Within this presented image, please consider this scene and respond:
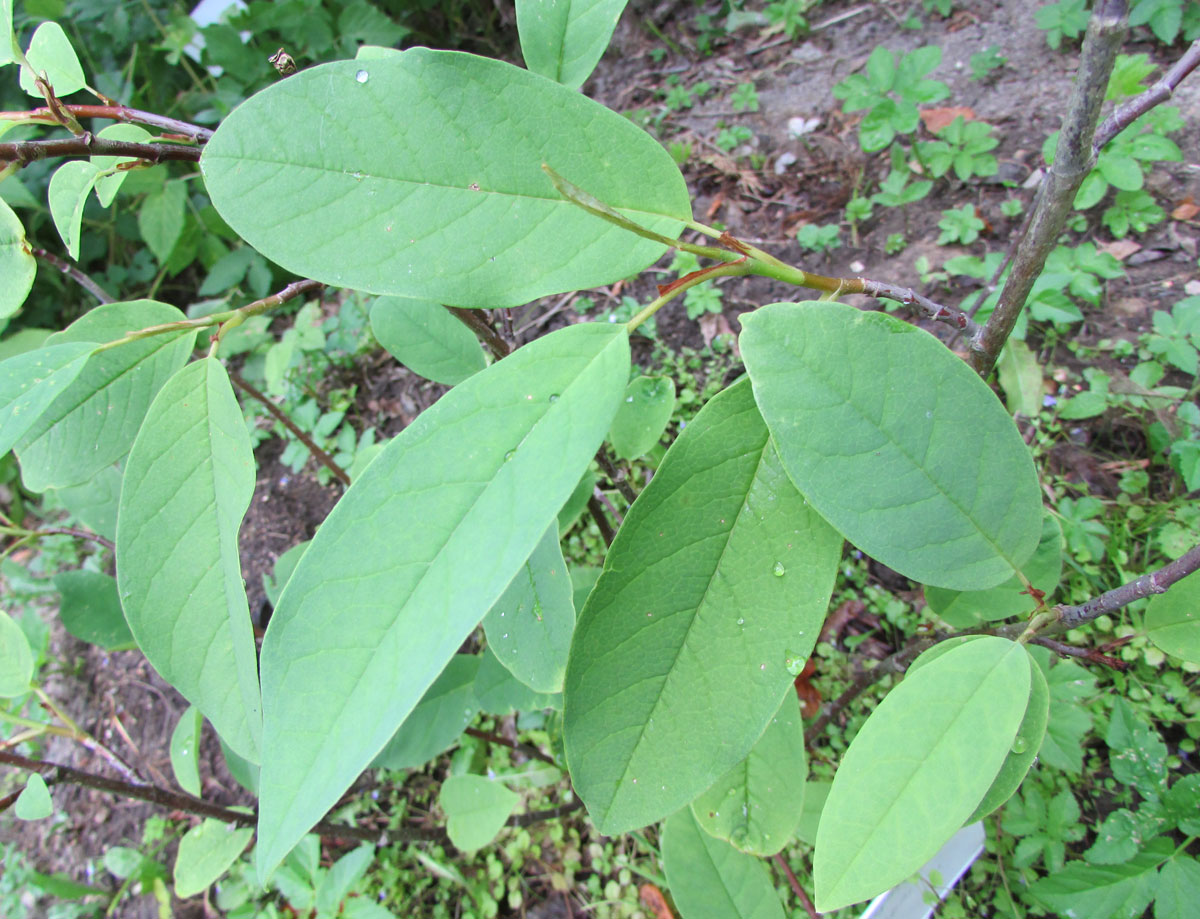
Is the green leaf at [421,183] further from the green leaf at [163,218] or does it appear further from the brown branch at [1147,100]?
the green leaf at [163,218]

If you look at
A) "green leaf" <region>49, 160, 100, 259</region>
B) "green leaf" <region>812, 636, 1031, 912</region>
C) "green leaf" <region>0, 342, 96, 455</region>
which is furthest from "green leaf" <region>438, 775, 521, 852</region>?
"green leaf" <region>49, 160, 100, 259</region>

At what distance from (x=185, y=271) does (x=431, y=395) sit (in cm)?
174

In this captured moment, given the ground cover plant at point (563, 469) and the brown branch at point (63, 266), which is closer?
the ground cover plant at point (563, 469)

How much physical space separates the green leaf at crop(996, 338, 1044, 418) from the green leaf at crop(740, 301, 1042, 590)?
3.69 ft

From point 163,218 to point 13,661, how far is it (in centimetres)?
223

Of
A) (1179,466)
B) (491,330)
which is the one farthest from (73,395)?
(1179,466)

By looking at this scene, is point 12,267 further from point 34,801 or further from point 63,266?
point 34,801

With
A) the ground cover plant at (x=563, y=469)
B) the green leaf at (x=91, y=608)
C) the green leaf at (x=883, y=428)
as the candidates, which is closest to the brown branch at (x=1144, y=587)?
the ground cover plant at (x=563, y=469)

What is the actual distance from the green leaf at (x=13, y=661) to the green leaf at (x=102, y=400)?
1.04ft

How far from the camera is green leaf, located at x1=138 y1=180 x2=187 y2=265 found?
8.57 feet

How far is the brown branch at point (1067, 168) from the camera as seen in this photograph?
469 millimetres

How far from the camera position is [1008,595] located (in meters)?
0.90

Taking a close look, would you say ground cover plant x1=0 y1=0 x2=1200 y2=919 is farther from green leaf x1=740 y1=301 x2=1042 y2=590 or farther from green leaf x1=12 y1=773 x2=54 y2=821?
green leaf x1=12 y1=773 x2=54 y2=821

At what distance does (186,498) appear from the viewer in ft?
2.27
